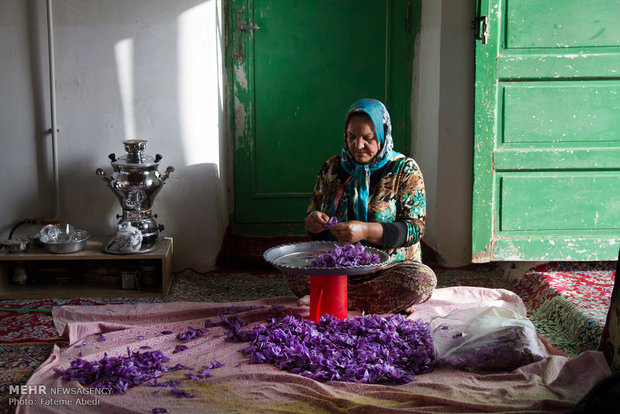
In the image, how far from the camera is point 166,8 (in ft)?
12.1

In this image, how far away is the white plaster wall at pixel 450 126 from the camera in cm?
389

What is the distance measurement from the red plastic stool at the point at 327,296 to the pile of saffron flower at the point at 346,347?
0.05m

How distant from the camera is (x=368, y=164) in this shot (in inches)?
120

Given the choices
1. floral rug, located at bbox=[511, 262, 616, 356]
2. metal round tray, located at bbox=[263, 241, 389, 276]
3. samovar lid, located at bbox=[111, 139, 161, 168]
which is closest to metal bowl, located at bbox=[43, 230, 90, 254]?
samovar lid, located at bbox=[111, 139, 161, 168]

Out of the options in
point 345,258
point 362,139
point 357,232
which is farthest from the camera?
point 362,139

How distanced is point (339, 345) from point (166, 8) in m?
2.25

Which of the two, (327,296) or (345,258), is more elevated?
(345,258)

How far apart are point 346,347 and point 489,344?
0.55 meters

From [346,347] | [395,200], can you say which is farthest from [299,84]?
[346,347]

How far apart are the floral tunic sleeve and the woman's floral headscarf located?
4 cm

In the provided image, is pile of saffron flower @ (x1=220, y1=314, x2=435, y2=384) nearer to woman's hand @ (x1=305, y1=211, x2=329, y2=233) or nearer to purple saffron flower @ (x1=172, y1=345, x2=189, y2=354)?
purple saffron flower @ (x1=172, y1=345, x2=189, y2=354)

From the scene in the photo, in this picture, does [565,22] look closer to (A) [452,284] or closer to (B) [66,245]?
(A) [452,284]

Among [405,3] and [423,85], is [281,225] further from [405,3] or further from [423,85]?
[405,3]

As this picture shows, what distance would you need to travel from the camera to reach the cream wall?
3678 mm
